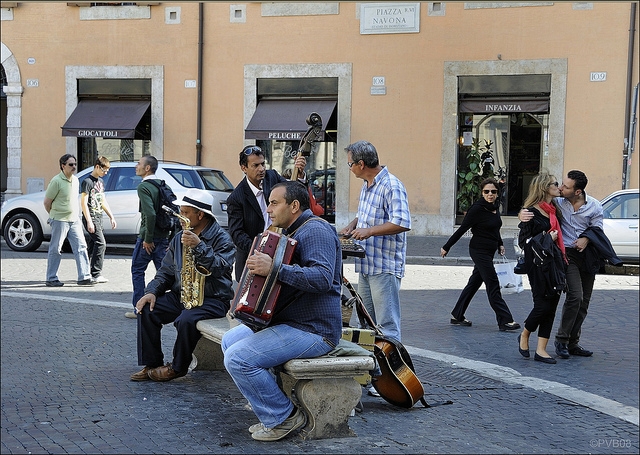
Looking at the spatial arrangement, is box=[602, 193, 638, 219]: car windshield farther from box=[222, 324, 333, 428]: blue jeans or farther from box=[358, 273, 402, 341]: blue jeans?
box=[222, 324, 333, 428]: blue jeans

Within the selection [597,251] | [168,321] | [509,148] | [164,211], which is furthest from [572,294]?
[509,148]

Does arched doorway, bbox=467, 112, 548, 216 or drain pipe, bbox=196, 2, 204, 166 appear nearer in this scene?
arched doorway, bbox=467, 112, 548, 216

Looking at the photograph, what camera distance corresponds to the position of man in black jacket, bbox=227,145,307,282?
6754 mm

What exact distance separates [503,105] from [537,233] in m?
12.5

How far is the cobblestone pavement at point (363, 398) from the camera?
5.03 meters

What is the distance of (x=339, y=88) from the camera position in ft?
65.7

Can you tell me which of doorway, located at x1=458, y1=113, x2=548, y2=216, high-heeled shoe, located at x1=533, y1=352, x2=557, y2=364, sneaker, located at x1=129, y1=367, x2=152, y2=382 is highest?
doorway, located at x1=458, y1=113, x2=548, y2=216

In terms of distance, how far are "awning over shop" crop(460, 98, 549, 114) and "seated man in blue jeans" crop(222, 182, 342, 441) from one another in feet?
49.3

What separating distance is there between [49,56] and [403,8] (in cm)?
899

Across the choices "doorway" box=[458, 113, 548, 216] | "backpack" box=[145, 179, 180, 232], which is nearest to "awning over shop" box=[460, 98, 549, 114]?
"doorway" box=[458, 113, 548, 216]

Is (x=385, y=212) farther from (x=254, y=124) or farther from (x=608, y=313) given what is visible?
(x=254, y=124)

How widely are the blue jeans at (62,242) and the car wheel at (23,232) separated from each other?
4926mm

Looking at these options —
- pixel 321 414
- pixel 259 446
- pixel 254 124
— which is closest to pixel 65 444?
pixel 259 446

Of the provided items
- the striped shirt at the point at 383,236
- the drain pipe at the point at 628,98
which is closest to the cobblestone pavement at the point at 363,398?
the striped shirt at the point at 383,236
